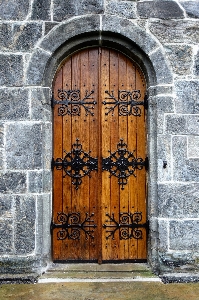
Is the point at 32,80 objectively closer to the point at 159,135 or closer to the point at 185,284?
the point at 159,135

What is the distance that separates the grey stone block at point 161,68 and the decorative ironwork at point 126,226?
144 centimetres

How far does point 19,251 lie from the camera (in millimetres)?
3459

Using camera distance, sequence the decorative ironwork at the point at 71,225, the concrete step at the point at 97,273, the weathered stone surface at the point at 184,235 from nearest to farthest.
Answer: the concrete step at the point at 97,273 < the weathered stone surface at the point at 184,235 < the decorative ironwork at the point at 71,225

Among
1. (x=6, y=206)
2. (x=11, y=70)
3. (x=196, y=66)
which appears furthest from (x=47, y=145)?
(x=196, y=66)

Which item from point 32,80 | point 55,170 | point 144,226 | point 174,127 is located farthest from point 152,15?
point 144,226

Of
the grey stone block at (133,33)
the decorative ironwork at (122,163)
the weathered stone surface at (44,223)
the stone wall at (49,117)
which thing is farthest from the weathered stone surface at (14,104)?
the grey stone block at (133,33)

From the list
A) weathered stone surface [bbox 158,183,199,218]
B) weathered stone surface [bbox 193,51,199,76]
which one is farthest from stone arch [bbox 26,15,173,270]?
weathered stone surface [bbox 193,51,199,76]

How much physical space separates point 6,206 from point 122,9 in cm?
Answer: 237

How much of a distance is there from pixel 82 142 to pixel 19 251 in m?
1.29

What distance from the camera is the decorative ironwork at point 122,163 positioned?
373cm

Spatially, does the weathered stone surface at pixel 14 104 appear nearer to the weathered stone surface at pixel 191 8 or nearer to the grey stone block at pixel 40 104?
the grey stone block at pixel 40 104

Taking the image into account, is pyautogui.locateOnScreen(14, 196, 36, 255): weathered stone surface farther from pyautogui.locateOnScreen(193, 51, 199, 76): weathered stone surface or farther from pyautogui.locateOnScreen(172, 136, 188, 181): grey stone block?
pyautogui.locateOnScreen(193, 51, 199, 76): weathered stone surface

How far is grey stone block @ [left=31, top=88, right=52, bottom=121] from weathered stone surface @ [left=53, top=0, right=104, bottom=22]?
0.78 meters

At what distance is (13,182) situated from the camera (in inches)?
138
